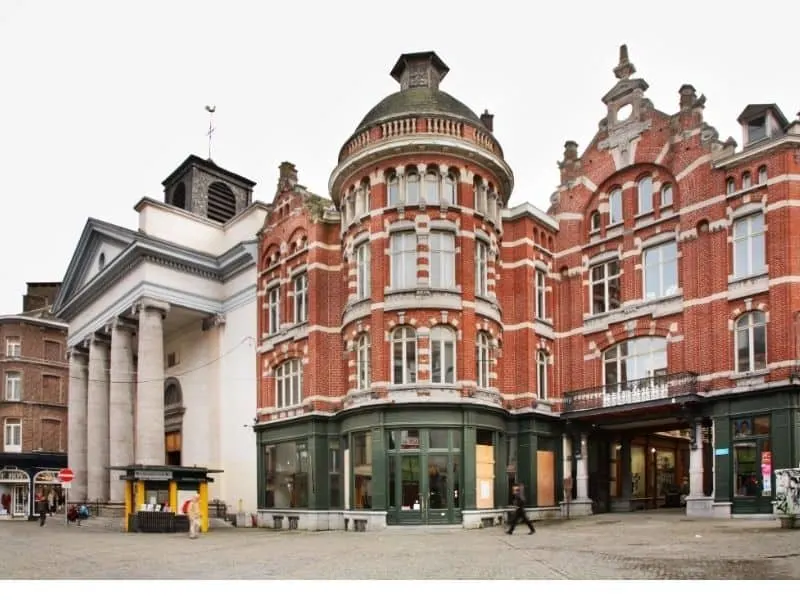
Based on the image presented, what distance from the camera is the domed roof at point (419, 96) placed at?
32062 mm

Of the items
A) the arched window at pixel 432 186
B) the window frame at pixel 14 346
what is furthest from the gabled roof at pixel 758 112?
the window frame at pixel 14 346

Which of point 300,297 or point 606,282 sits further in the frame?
point 300,297

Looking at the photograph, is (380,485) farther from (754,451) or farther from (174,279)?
(174,279)

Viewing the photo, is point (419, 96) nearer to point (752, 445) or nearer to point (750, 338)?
point (750, 338)

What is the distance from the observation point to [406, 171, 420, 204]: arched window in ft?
103

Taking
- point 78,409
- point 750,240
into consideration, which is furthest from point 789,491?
point 78,409

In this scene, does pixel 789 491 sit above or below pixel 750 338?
below

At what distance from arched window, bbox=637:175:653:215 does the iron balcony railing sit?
613 centimetres

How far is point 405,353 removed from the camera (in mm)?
30422

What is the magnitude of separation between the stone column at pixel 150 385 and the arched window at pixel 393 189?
41.1ft

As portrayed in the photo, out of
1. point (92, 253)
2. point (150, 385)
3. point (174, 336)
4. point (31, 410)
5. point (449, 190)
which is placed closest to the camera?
point (449, 190)

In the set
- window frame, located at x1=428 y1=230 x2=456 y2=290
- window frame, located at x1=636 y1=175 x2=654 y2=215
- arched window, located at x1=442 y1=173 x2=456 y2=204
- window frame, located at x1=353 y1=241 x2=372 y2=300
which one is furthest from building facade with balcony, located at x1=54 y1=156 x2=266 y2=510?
window frame, located at x1=636 y1=175 x2=654 y2=215

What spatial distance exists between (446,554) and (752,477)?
12504 mm

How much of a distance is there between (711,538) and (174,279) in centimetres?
2558
